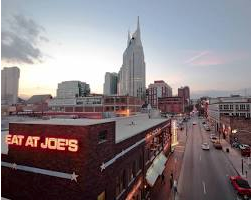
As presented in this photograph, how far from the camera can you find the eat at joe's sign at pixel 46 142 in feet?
46.8

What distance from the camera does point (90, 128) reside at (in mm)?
Answer: 14250

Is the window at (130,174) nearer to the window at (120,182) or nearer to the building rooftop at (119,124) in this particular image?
the window at (120,182)

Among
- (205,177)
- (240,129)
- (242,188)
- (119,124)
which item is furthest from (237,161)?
(119,124)

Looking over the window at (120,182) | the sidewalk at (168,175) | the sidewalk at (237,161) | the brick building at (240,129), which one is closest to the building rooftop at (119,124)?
the window at (120,182)

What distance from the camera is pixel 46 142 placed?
15.3 m

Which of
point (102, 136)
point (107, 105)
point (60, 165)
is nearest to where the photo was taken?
point (60, 165)

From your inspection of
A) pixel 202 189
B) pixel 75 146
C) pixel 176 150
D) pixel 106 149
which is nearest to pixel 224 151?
pixel 176 150

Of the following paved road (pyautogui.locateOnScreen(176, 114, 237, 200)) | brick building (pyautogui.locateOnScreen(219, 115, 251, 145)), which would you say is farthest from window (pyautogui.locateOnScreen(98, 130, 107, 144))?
brick building (pyautogui.locateOnScreen(219, 115, 251, 145))

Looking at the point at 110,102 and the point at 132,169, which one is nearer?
the point at 132,169

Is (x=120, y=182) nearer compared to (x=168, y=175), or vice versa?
(x=120, y=182)

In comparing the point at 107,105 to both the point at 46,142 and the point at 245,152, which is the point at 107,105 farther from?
the point at 46,142

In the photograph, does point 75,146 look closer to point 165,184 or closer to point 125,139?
point 125,139

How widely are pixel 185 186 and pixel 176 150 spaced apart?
23.6 metres

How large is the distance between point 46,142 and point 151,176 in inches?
661
